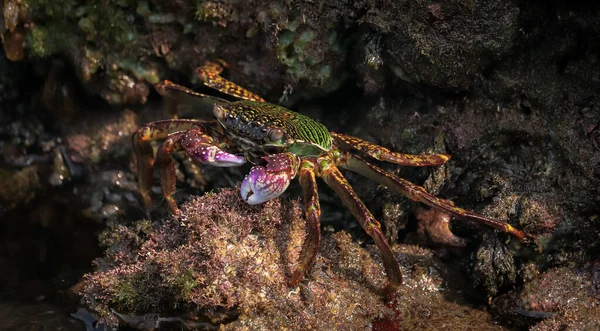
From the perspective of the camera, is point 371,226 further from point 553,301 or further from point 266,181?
point 553,301

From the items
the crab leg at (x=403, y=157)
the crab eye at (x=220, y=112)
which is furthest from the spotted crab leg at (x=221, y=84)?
the crab leg at (x=403, y=157)

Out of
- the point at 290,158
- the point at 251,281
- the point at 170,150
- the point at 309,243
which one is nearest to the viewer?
the point at 251,281

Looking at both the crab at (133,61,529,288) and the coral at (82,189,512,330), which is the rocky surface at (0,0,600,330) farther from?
the crab at (133,61,529,288)

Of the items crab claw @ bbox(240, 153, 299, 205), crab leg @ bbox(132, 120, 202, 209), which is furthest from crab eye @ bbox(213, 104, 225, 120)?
crab claw @ bbox(240, 153, 299, 205)

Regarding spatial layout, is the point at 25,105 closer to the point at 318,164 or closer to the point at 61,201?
the point at 61,201

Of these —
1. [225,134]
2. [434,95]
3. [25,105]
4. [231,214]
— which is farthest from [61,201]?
[434,95]

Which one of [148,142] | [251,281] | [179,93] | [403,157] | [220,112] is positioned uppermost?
[403,157]

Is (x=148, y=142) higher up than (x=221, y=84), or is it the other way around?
(x=221, y=84)

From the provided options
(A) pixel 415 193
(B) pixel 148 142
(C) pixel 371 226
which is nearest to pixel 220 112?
(B) pixel 148 142
